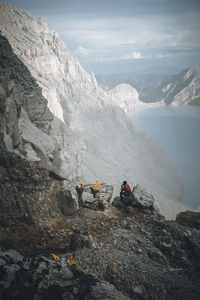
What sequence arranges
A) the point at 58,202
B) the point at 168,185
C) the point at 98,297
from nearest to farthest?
1. the point at 98,297
2. the point at 58,202
3. the point at 168,185

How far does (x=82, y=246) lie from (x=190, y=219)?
7.89m

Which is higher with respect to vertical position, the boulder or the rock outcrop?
the boulder

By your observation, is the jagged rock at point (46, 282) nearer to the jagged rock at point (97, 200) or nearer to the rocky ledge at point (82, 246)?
the rocky ledge at point (82, 246)

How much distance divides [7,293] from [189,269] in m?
7.56

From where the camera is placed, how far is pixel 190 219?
547 inches

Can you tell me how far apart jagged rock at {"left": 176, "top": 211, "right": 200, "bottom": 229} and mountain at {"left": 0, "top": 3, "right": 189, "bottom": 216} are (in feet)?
75.6

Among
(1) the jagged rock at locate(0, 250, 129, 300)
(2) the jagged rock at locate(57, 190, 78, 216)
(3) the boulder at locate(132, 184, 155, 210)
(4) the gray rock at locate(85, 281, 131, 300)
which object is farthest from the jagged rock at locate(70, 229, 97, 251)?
(3) the boulder at locate(132, 184, 155, 210)

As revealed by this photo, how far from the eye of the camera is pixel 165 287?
801 cm

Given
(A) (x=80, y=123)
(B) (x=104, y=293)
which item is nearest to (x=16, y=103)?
(B) (x=104, y=293)

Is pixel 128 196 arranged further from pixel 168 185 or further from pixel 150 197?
pixel 168 185

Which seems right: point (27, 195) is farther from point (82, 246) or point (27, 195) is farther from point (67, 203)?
point (82, 246)

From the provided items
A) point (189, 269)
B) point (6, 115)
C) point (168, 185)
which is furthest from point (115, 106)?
point (189, 269)

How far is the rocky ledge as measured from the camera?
23.4ft

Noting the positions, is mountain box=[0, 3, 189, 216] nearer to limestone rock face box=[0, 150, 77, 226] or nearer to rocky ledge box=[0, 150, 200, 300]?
limestone rock face box=[0, 150, 77, 226]
